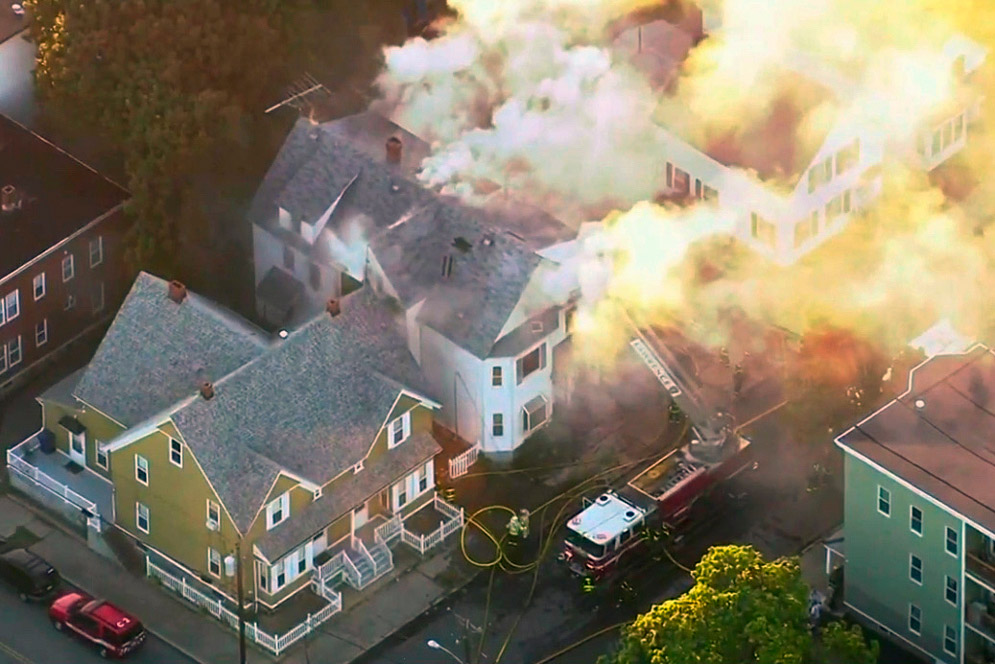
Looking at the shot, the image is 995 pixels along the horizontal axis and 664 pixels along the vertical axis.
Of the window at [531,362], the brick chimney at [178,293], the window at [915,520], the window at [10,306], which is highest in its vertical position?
the brick chimney at [178,293]

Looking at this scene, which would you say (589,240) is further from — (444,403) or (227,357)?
(227,357)

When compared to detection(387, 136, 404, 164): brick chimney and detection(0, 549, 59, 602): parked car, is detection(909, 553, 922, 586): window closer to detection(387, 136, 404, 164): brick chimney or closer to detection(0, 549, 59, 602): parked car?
detection(387, 136, 404, 164): brick chimney

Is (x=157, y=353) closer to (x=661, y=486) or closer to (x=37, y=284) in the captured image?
(x=37, y=284)

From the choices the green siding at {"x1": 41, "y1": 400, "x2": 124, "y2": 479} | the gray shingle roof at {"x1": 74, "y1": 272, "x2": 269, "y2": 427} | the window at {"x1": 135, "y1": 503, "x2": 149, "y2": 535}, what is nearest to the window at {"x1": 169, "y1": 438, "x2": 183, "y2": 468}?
the window at {"x1": 135, "y1": 503, "x2": 149, "y2": 535}

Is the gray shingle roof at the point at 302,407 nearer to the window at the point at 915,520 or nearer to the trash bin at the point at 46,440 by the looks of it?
the trash bin at the point at 46,440

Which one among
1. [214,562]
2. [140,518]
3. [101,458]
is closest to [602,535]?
[214,562]

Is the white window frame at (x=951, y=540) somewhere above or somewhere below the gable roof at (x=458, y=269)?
below

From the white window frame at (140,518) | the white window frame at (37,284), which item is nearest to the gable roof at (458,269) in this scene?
the white window frame at (140,518)
